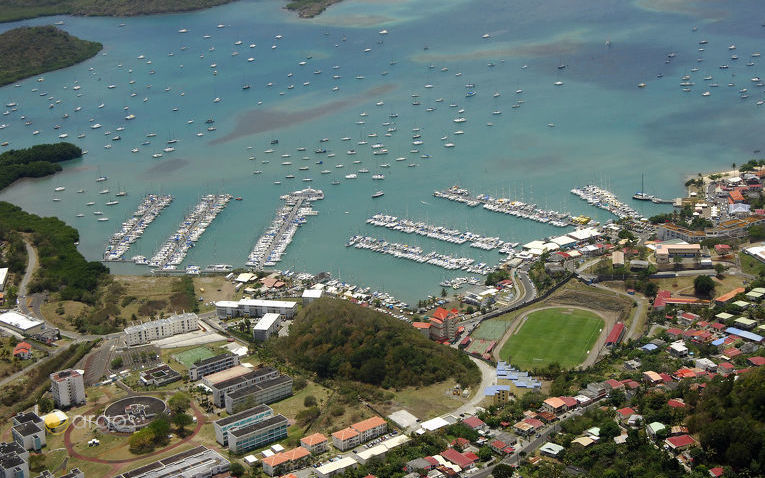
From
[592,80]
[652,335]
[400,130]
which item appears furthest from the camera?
[592,80]

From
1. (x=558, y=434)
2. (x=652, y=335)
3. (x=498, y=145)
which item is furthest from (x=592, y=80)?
(x=558, y=434)

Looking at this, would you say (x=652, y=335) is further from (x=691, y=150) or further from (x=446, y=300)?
(x=691, y=150)

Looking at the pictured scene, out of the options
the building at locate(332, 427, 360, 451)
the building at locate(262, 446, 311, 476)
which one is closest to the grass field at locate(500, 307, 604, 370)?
the building at locate(332, 427, 360, 451)

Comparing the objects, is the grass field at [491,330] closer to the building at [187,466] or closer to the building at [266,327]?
the building at [266,327]

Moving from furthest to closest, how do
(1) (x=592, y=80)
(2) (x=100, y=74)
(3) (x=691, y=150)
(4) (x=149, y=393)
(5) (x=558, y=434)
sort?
(2) (x=100, y=74)
(1) (x=592, y=80)
(3) (x=691, y=150)
(4) (x=149, y=393)
(5) (x=558, y=434)

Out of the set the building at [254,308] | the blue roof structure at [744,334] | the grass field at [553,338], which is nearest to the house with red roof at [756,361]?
the blue roof structure at [744,334]

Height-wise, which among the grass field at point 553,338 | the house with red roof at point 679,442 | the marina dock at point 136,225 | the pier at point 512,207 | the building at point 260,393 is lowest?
the marina dock at point 136,225
